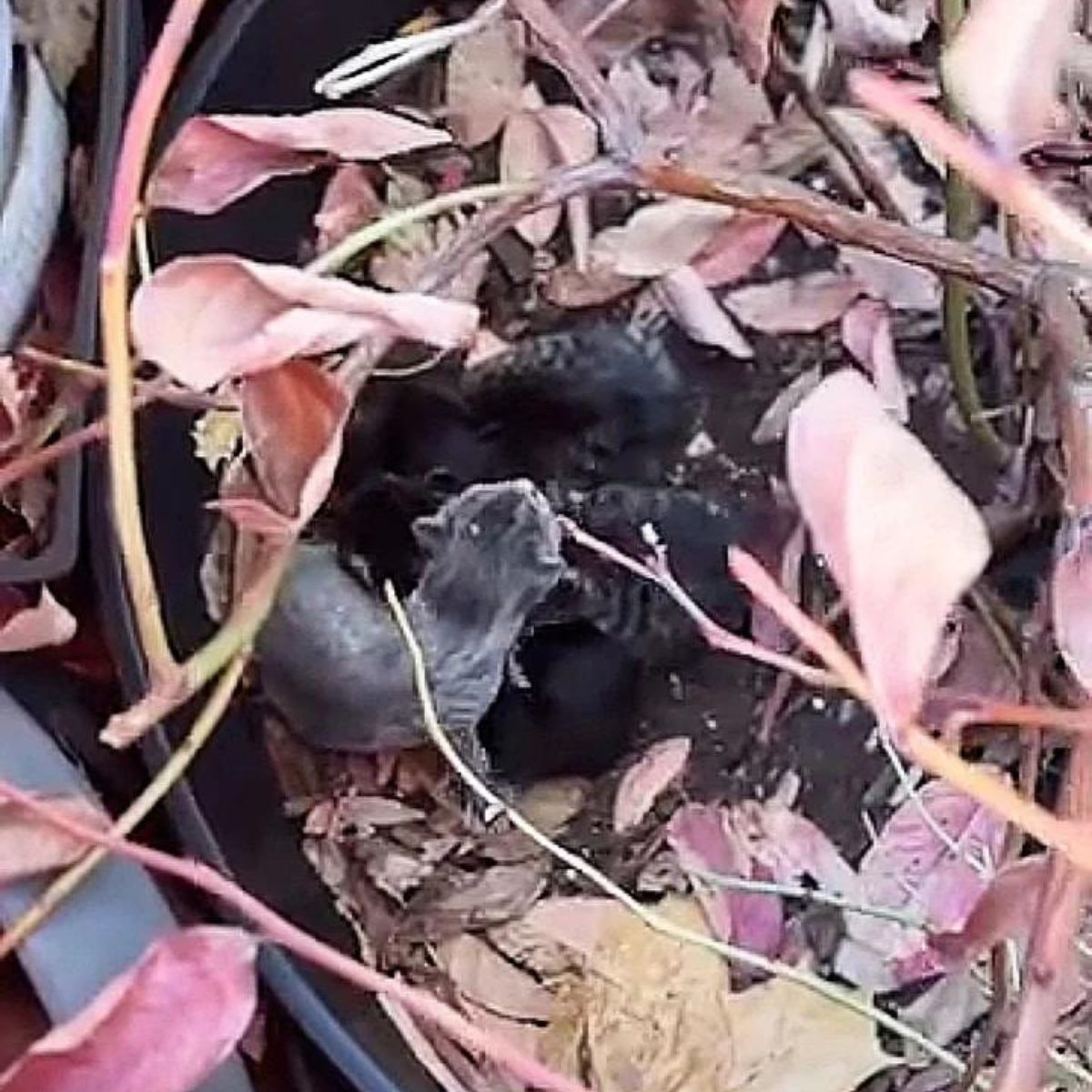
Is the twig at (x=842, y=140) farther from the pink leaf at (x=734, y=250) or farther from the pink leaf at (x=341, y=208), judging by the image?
the pink leaf at (x=341, y=208)

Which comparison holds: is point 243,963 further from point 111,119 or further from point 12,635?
point 111,119

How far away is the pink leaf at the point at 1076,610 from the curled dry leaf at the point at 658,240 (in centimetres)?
41

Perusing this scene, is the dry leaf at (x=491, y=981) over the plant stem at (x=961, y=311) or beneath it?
beneath

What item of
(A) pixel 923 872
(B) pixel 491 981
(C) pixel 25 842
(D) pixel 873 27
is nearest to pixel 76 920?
(C) pixel 25 842

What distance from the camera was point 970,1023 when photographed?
0.72 metres

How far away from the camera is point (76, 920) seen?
22.3 inches

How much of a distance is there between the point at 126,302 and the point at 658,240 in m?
0.38

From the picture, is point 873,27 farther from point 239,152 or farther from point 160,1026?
point 160,1026

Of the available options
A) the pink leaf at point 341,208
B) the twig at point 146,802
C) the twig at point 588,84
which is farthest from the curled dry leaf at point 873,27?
the twig at point 146,802

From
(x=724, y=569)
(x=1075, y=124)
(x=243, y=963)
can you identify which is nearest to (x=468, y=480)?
(x=724, y=569)

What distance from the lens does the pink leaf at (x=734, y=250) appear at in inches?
30.3

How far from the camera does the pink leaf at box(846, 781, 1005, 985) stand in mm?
701

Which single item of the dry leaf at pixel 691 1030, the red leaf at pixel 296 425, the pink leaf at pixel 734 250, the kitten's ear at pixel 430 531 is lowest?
the dry leaf at pixel 691 1030

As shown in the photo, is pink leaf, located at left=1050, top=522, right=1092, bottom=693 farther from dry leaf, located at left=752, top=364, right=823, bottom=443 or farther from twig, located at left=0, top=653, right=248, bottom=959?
dry leaf, located at left=752, top=364, right=823, bottom=443
